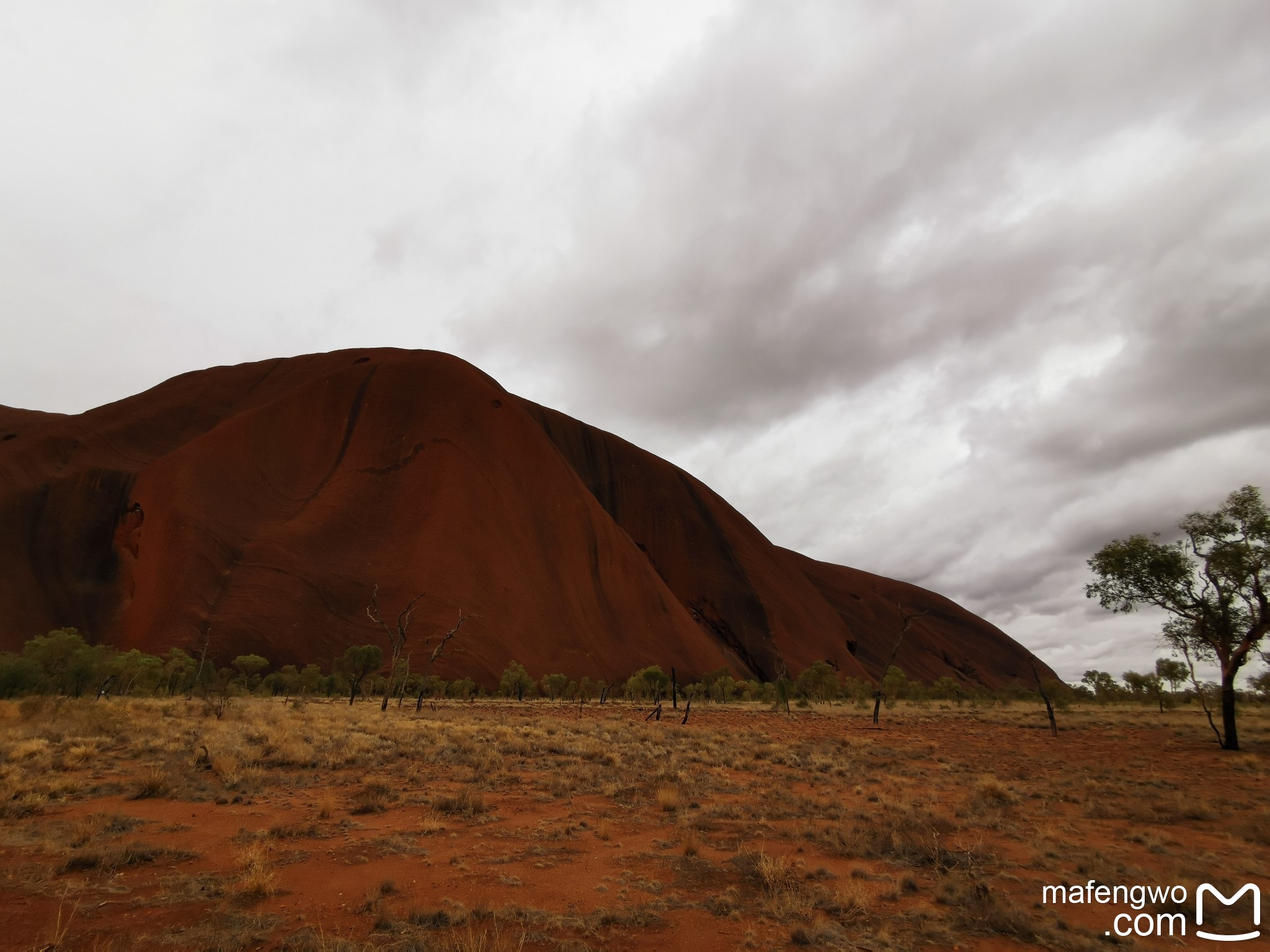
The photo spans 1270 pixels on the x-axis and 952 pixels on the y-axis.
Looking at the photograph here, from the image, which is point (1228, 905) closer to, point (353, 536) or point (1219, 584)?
point (1219, 584)

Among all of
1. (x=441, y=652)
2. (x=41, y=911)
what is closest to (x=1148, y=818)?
(x=41, y=911)

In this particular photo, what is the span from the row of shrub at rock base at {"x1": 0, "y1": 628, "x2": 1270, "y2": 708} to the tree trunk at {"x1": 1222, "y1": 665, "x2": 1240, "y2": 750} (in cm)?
1327

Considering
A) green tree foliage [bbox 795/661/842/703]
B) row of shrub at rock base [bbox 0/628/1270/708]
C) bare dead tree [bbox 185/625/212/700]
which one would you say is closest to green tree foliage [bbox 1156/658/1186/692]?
row of shrub at rock base [bbox 0/628/1270/708]

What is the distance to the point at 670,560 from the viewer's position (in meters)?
82.6

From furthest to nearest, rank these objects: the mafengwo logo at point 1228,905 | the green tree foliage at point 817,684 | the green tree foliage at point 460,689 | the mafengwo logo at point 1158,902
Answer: the green tree foliage at point 817,684 < the green tree foliage at point 460,689 < the mafengwo logo at point 1158,902 < the mafengwo logo at point 1228,905

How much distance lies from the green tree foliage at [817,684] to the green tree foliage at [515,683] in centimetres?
2384

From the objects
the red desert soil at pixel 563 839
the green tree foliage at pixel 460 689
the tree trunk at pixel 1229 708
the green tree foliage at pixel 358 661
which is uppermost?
the tree trunk at pixel 1229 708

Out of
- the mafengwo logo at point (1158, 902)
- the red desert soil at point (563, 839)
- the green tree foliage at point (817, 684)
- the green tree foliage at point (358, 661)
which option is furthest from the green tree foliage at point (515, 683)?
the mafengwo logo at point (1158, 902)

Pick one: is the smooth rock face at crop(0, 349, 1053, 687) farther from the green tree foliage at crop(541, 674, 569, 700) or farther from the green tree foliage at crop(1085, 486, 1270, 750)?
the green tree foliage at crop(1085, 486, 1270, 750)

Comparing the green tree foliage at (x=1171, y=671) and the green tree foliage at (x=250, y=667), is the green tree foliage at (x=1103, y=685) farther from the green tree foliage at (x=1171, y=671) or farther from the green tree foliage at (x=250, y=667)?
the green tree foliage at (x=250, y=667)

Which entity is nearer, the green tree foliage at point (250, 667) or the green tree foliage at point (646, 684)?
the green tree foliage at point (250, 667)

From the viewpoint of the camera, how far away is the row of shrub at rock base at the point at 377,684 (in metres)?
27.6

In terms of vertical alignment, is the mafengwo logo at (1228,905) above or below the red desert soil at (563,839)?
above

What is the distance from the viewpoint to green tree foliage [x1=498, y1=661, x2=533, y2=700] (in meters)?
44.6
